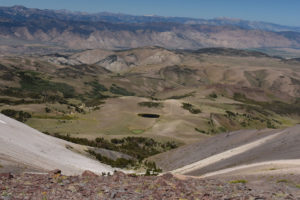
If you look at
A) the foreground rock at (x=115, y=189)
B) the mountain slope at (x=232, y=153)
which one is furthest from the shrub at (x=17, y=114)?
the foreground rock at (x=115, y=189)

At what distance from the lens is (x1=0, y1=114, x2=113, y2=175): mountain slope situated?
3951cm

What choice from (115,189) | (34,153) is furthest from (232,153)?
(115,189)

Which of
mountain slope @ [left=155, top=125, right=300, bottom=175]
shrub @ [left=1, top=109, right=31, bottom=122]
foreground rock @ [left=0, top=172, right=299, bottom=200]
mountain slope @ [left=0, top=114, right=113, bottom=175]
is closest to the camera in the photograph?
foreground rock @ [left=0, top=172, right=299, bottom=200]

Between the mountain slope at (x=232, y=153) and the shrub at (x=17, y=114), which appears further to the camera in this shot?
the shrub at (x=17, y=114)

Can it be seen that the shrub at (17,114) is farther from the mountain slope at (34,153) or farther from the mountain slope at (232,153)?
the mountain slope at (34,153)

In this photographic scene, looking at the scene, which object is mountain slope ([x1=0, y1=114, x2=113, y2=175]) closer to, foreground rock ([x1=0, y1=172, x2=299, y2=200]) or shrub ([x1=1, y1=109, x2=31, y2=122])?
foreground rock ([x1=0, y1=172, x2=299, y2=200])

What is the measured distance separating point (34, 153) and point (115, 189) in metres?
24.6

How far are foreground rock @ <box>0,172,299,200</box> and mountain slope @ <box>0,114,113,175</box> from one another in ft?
37.4

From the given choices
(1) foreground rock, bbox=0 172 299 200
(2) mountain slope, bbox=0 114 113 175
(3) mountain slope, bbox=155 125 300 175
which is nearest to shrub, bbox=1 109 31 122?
(3) mountain slope, bbox=155 125 300 175

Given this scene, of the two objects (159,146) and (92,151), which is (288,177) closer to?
(92,151)

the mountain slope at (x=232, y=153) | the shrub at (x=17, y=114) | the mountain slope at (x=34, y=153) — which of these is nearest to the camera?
the mountain slope at (x=34, y=153)

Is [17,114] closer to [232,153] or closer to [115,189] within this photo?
[232,153]

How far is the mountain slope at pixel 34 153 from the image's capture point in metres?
39.5

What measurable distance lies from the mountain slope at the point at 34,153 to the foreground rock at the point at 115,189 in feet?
37.4
